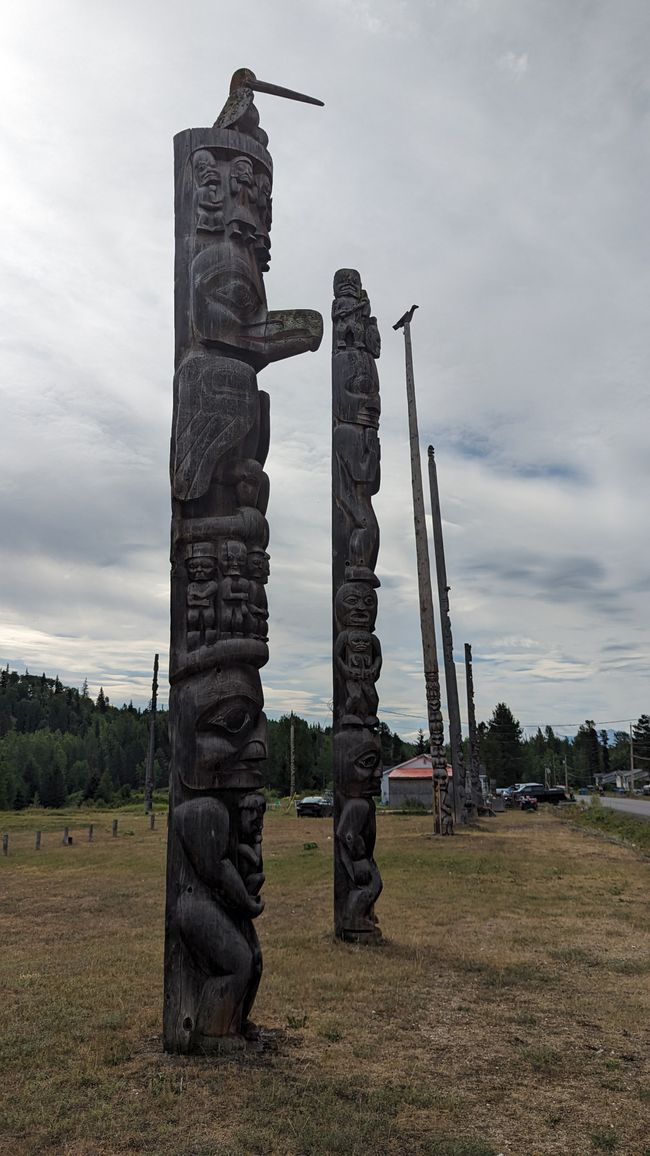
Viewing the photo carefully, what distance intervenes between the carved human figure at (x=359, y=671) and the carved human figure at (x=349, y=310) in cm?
436

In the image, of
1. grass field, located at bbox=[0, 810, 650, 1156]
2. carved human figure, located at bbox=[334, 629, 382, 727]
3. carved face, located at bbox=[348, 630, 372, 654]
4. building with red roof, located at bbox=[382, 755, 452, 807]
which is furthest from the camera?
building with red roof, located at bbox=[382, 755, 452, 807]

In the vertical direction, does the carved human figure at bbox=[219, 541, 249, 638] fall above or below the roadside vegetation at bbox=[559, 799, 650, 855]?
above

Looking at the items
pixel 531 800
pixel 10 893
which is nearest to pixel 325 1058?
pixel 10 893

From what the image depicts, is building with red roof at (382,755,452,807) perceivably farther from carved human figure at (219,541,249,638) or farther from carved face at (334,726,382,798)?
carved human figure at (219,541,249,638)

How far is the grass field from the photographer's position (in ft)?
14.8

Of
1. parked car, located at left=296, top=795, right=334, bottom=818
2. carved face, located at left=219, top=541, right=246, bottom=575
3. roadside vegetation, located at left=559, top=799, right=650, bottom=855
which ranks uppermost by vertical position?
carved face, located at left=219, top=541, right=246, bottom=575

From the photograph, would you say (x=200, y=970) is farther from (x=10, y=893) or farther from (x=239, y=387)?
(x=10, y=893)

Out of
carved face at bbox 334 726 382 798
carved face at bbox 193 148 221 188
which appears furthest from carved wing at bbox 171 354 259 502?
carved face at bbox 334 726 382 798

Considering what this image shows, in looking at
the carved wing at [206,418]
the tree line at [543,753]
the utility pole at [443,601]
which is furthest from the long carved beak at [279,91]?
the tree line at [543,753]

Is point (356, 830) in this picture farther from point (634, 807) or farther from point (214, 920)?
point (634, 807)

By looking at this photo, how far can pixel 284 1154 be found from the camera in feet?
13.8

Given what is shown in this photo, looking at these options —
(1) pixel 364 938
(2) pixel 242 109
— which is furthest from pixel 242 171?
(1) pixel 364 938

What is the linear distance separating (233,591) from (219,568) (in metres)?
0.24

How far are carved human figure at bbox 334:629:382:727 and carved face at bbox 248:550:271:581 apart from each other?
179 inches
